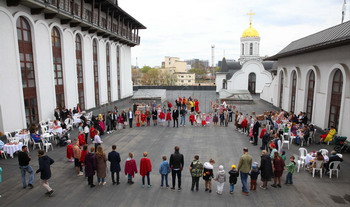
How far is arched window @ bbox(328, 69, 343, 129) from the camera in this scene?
1415 centimetres

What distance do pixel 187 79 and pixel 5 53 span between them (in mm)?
91677

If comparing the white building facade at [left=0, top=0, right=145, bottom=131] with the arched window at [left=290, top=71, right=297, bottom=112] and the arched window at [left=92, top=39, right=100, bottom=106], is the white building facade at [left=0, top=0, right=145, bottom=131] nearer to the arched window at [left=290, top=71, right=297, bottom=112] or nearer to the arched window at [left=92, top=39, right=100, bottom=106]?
the arched window at [left=92, top=39, right=100, bottom=106]

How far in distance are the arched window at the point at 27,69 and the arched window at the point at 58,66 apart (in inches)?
102

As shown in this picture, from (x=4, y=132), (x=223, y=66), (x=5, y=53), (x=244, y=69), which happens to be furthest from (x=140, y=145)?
(x=223, y=66)

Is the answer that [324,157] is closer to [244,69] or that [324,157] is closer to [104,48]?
[104,48]

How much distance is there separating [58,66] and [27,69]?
3.56 m

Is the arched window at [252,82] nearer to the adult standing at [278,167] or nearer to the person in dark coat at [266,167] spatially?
the adult standing at [278,167]

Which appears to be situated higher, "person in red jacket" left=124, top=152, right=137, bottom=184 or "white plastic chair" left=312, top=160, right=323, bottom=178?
"person in red jacket" left=124, top=152, right=137, bottom=184

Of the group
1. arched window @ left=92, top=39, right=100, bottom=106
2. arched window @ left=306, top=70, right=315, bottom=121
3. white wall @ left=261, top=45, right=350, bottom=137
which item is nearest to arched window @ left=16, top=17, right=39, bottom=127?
arched window @ left=92, top=39, right=100, bottom=106

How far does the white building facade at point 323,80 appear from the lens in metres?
13.2

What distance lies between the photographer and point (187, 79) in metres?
104

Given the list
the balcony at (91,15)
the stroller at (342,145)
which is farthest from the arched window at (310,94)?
the balcony at (91,15)

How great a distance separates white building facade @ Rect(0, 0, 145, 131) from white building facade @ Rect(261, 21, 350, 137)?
1921 centimetres

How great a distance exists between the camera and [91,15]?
23.3m
